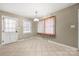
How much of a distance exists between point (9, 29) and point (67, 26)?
207 centimetres

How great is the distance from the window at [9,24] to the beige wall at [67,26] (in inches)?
57.6

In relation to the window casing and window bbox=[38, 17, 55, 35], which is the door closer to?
the window casing

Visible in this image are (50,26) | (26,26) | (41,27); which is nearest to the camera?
(26,26)

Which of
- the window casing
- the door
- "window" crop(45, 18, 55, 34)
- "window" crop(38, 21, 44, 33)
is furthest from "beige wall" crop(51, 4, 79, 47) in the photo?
the door

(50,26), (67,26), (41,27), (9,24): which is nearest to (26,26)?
(41,27)

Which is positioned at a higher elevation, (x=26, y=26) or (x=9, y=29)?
(x=26, y=26)

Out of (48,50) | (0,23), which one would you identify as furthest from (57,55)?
(0,23)

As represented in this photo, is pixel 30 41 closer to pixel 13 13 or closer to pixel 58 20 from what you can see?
pixel 13 13

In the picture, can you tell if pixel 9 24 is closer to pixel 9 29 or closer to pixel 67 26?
pixel 9 29

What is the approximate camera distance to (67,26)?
12.7ft

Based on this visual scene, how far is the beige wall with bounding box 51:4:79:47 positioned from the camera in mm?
3680

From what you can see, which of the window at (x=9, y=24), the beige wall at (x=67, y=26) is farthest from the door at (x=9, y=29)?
the beige wall at (x=67, y=26)

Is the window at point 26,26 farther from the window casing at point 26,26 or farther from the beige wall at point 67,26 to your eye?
the beige wall at point 67,26

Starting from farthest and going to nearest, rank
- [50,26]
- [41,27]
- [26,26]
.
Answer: [50,26] < [41,27] < [26,26]
